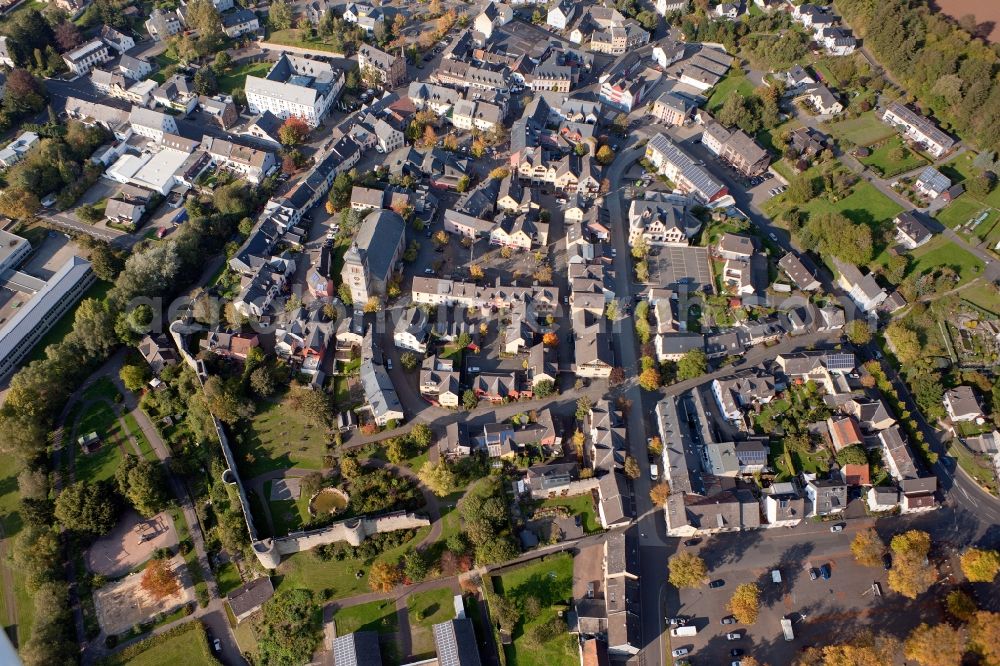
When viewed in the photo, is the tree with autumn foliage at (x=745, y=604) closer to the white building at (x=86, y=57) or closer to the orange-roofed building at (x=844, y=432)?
the orange-roofed building at (x=844, y=432)

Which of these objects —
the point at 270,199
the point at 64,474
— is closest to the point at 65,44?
the point at 270,199

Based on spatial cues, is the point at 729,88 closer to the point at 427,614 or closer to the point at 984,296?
the point at 984,296

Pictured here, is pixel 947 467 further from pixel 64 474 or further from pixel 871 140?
pixel 64 474

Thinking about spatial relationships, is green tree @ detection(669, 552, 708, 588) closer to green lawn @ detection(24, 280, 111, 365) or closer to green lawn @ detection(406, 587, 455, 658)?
green lawn @ detection(406, 587, 455, 658)

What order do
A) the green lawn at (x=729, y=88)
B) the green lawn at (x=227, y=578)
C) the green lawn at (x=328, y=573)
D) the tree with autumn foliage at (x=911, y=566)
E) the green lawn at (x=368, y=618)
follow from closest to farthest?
1. the tree with autumn foliage at (x=911, y=566)
2. the green lawn at (x=368, y=618)
3. the green lawn at (x=328, y=573)
4. the green lawn at (x=227, y=578)
5. the green lawn at (x=729, y=88)

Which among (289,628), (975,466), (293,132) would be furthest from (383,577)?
(293,132)

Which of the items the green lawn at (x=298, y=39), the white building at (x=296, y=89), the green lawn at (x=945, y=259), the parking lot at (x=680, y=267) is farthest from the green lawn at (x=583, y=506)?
the green lawn at (x=298, y=39)
